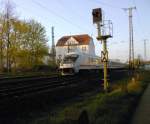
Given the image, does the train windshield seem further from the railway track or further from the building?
the building

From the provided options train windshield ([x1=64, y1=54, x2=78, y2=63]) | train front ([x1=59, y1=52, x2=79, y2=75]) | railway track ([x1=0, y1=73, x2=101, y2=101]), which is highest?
train windshield ([x1=64, y1=54, x2=78, y2=63])

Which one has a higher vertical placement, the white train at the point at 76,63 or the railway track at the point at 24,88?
the white train at the point at 76,63

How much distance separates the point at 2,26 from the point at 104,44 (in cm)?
3209

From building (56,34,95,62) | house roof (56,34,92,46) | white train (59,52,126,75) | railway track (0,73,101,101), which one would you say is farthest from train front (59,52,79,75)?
house roof (56,34,92,46)

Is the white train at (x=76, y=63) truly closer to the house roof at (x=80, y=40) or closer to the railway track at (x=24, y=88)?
the railway track at (x=24, y=88)

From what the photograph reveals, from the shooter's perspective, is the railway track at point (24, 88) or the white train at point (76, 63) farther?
the white train at point (76, 63)

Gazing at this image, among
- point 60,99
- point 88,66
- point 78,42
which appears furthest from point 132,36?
point 78,42

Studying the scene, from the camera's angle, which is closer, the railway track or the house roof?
the railway track

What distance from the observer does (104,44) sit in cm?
1848

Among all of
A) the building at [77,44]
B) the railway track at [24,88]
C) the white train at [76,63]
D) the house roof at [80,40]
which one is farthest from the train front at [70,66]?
the house roof at [80,40]

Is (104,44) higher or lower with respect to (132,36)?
lower

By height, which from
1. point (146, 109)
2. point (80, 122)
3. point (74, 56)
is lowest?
point (146, 109)

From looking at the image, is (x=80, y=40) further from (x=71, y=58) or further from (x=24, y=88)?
(x=24, y=88)

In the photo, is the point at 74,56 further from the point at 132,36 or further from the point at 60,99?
the point at 60,99
